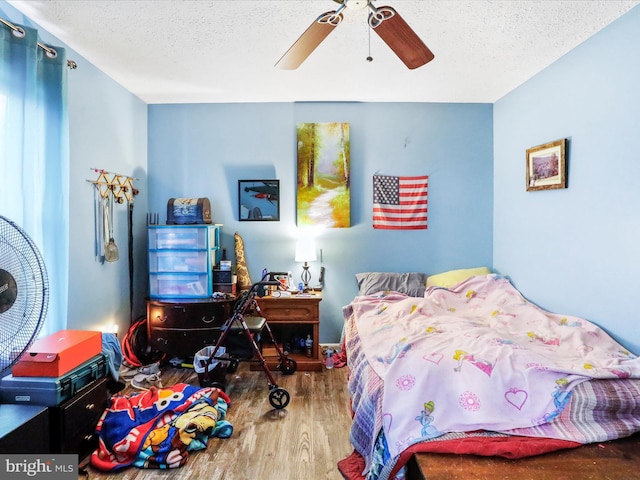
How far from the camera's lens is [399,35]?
1796 mm

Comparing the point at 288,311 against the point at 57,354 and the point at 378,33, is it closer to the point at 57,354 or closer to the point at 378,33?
the point at 57,354

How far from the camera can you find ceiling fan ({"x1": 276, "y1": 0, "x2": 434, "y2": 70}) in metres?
1.65

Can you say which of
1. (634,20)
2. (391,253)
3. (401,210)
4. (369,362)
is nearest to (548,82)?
(634,20)

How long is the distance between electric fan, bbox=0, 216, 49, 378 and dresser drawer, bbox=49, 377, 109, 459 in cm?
62

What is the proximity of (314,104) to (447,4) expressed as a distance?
Answer: 6.17 feet

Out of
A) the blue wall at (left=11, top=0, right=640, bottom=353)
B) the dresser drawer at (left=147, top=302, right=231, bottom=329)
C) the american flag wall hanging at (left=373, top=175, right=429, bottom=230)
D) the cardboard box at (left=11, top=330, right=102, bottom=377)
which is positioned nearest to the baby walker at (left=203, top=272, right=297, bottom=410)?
the dresser drawer at (left=147, top=302, right=231, bottom=329)

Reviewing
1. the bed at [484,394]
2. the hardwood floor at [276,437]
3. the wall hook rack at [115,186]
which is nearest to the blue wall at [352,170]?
the wall hook rack at [115,186]

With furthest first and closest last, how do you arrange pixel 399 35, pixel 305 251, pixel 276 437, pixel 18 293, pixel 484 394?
1. pixel 305 251
2. pixel 276 437
3. pixel 399 35
4. pixel 484 394
5. pixel 18 293

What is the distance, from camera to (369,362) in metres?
2.12

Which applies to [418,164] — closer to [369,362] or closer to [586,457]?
[369,362]

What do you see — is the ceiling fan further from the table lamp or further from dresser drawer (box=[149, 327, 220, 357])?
dresser drawer (box=[149, 327, 220, 357])

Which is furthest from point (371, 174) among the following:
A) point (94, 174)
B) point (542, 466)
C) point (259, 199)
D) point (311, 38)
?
point (542, 466)

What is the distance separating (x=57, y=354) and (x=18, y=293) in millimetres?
649

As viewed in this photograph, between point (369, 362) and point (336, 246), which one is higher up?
point (336, 246)
